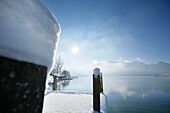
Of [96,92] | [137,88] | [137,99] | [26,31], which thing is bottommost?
[137,88]

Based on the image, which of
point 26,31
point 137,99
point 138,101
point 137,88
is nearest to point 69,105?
point 26,31

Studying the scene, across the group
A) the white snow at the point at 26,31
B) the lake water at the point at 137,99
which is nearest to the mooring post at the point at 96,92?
the white snow at the point at 26,31

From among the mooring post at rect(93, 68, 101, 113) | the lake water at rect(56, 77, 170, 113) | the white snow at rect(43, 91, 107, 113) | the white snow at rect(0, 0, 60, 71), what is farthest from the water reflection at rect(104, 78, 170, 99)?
the white snow at rect(0, 0, 60, 71)

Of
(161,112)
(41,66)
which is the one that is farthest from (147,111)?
(41,66)

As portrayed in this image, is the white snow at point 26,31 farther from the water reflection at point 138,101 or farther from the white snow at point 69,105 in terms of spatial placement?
the water reflection at point 138,101

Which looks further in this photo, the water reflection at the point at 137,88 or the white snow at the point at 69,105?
the water reflection at the point at 137,88

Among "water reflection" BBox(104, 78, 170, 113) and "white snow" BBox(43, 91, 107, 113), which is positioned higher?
"white snow" BBox(43, 91, 107, 113)

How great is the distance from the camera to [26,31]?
0.80 meters

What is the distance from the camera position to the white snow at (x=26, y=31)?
0.64 meters

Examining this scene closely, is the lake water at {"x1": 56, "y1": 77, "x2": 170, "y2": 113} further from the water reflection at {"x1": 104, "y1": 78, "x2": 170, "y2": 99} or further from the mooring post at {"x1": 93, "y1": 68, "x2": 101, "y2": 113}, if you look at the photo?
the mooring post at {"x1": 93, "y1": 68, "x2": 101, "y2": 113}

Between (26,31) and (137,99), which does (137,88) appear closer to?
(137,99)

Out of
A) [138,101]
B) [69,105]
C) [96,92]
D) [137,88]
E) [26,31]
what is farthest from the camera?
[137,88]

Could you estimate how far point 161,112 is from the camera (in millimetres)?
7973

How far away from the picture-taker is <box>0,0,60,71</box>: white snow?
643mm
